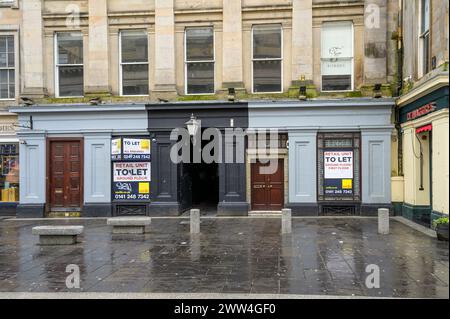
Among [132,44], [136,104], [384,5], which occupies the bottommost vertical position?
[136,104]

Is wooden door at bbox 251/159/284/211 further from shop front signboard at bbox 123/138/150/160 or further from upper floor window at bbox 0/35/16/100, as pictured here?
upper floor window at bbox 0/35/16/100

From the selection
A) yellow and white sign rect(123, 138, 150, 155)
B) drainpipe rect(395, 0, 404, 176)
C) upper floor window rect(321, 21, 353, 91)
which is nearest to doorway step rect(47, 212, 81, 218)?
yellow and white sign rect(123, 138, 150, 155)

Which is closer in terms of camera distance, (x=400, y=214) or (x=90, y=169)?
(x=400, y=214)

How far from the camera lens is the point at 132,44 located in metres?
17.2

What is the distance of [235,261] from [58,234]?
210 inches

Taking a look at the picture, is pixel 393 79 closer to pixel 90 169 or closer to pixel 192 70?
pixel 192 70

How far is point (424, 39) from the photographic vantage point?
13234mm

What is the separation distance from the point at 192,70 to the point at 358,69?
703 centimetres

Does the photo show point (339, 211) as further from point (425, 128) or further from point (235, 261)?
point (235, 261)

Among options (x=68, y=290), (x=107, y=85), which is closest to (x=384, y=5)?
(x=107, y=85)

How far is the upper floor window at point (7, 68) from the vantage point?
17.6 metres

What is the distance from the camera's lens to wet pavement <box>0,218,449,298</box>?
711cm

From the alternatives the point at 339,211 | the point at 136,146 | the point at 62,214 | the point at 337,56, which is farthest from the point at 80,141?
the point at 337,56

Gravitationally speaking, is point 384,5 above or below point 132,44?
above
